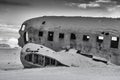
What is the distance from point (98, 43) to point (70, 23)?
11.8 ft

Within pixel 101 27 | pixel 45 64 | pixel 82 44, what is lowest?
pixel 45 64

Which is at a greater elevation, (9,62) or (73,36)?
(73,36)

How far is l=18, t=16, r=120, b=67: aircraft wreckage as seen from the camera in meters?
15.2

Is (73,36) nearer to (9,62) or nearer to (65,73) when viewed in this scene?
(65,73)

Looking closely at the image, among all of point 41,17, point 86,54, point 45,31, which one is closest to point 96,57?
point 86,54

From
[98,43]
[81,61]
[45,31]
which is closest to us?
[81,61]

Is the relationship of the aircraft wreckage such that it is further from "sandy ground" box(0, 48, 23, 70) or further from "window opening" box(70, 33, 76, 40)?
"sandy ground" box(0, 48, 23, 70)

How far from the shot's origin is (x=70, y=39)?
1717 cm

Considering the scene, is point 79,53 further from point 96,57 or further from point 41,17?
point 41,17

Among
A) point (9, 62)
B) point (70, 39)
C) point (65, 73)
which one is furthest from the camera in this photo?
point (9, 62)

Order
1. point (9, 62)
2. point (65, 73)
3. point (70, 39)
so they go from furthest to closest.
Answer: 1. point (9, 62)
2. point (70, 39)
3. point (65, 73)

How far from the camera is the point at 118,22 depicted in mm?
15336

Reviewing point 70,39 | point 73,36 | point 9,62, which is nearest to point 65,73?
point 70,39

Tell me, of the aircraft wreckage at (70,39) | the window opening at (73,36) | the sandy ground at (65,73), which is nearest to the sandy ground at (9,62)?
the aircraft wreckage at (70,39)
